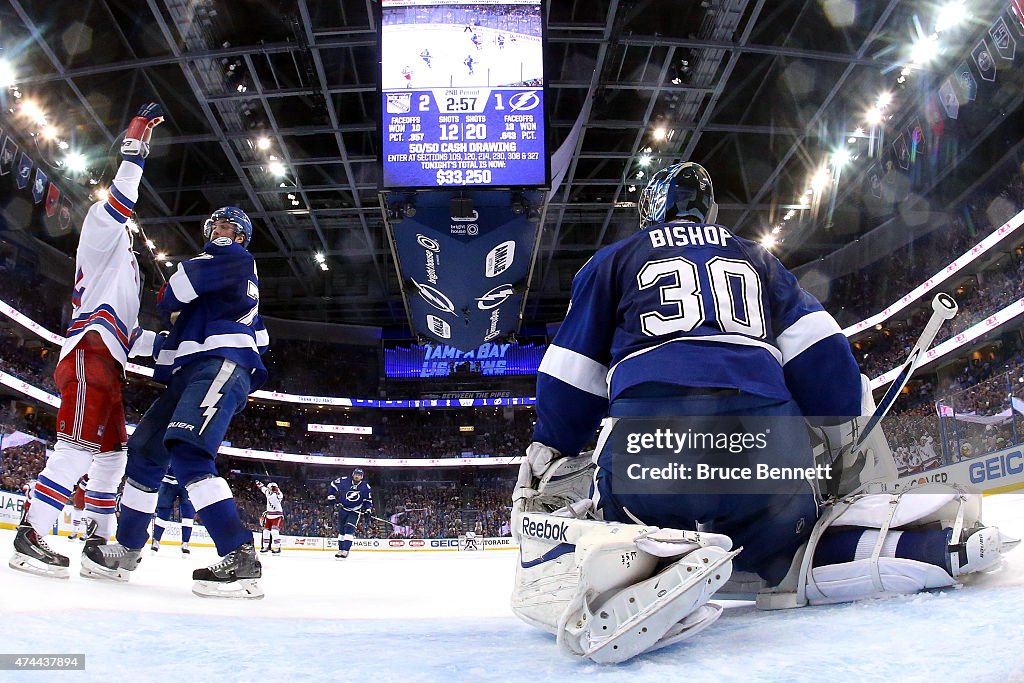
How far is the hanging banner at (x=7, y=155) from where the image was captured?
34.8ft

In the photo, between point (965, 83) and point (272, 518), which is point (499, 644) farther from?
point (965, 83)

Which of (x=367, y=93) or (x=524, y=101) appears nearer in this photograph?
(x=524, y=101)

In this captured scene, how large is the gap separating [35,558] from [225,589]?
69 centimetres

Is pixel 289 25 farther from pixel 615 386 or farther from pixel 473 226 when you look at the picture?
pixel 615 386

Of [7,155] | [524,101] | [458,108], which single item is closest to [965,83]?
[524,101]

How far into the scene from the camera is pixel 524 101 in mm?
4629

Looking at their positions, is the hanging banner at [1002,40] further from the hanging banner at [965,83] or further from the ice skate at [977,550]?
the ice skate at [977,550]

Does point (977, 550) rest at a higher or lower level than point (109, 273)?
lower

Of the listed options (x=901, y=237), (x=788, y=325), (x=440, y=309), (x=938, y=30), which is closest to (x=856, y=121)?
(x=938, y=30)

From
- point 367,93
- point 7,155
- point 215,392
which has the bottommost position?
point 215,392

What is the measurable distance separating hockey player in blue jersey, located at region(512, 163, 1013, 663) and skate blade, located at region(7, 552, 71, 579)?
1.85 m

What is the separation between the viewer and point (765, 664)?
39.0 inches

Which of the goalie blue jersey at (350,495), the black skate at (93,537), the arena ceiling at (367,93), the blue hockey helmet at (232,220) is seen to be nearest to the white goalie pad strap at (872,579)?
the blue hockey helmet at (232,220)

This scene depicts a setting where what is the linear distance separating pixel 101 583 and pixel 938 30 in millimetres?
11031
